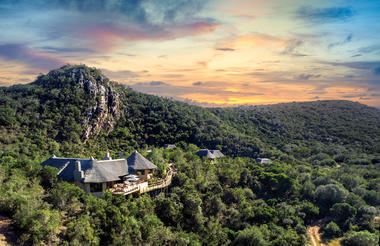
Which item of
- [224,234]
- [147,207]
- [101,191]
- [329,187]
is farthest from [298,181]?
[101,191]

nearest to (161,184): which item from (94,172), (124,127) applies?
(94,172)

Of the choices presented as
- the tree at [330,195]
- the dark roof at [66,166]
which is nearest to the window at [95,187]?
the dark roof at [66,166]

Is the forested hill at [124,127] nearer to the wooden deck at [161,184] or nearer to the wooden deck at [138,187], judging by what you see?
the wooden deck at [161,184]

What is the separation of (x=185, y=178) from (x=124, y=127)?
166 feet

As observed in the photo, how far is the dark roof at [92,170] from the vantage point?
24.8m

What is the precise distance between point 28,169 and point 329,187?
43.3m

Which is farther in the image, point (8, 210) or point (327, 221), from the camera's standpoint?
point (327, 221)

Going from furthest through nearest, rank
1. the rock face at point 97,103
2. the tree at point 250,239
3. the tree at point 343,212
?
the rock face at point 97,103
the tree at point 343,212
the tree at point 250,239

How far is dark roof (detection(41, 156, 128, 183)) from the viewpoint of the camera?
24.8 m

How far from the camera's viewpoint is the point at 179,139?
79.7 meters

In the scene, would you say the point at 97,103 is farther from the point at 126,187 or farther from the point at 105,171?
the point at 126,187

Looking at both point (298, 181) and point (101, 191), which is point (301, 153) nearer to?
point (298, 181)

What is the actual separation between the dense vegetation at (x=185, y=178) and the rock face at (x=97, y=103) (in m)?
0.94

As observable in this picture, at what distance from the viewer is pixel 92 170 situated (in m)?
25.2
